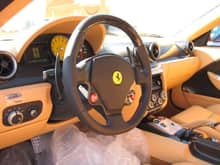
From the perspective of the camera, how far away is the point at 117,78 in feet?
3.59

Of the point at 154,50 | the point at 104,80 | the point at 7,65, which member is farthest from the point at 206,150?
the point at 7,65

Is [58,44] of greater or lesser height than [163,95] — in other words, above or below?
above

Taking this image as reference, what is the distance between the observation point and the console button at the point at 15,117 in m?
1.07

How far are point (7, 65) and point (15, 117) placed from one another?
0.17 m

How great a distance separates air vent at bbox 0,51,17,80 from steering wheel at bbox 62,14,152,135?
0.71 ft

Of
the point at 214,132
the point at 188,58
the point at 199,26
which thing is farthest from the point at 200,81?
the point at 214,132

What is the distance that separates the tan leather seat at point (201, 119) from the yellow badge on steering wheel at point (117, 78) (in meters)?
0.86

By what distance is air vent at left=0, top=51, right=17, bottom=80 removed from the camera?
42.5 inches

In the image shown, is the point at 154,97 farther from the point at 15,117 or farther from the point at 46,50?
the point at 15,117

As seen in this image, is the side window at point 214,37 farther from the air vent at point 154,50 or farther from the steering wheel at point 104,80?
the steering wheel at point 104,80

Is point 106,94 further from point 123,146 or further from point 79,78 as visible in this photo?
point 123,146

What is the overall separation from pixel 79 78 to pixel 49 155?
1.74 ft

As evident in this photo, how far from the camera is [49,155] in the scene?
4.55 ft

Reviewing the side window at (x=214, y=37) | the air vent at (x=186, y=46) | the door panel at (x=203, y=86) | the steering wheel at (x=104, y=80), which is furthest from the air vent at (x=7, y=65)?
the side window at (x=214, y=37)
